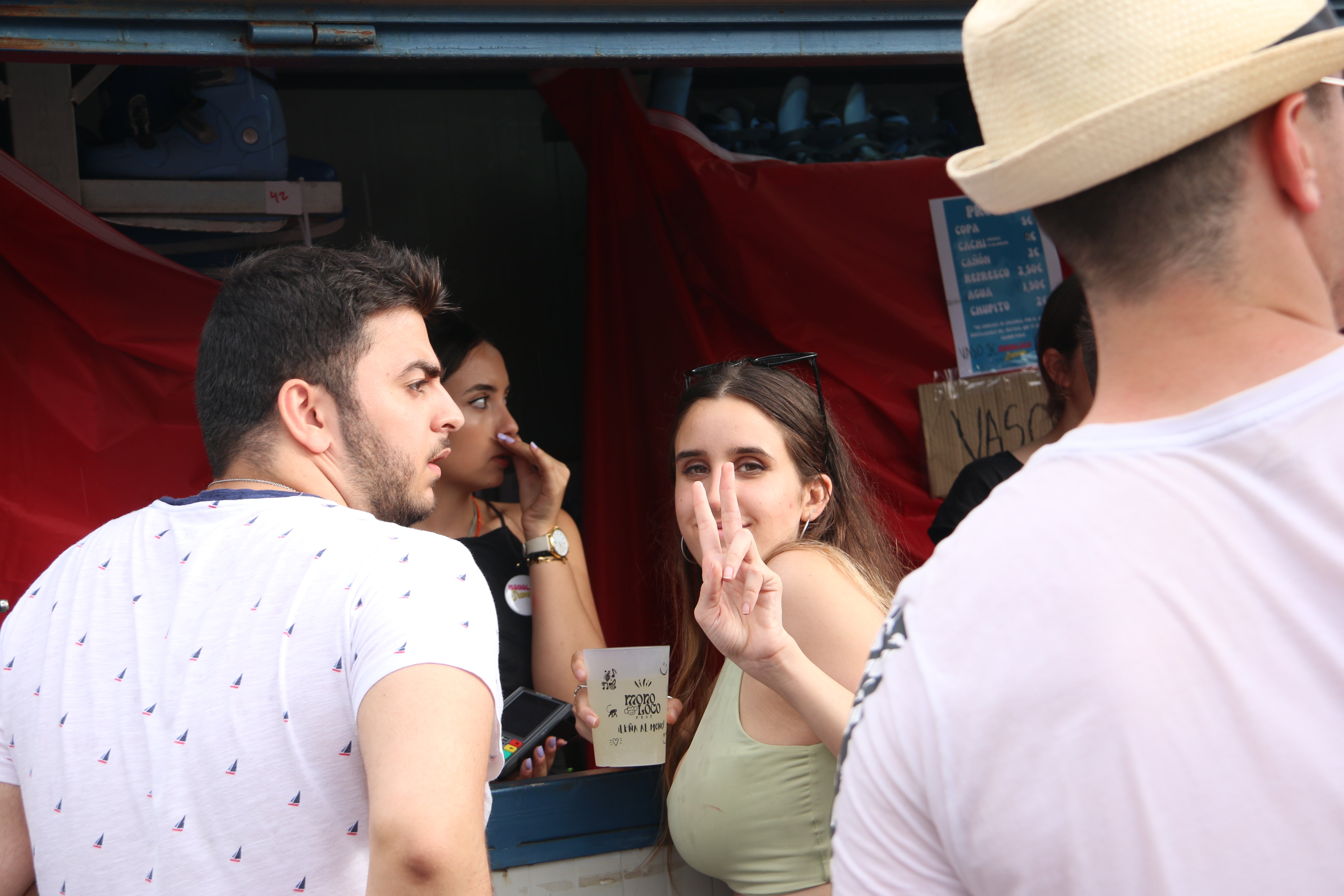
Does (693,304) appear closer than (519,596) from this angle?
No

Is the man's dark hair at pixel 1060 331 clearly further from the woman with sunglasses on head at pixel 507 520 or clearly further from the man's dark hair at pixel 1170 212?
the man's dark hair at pixel 1170 212

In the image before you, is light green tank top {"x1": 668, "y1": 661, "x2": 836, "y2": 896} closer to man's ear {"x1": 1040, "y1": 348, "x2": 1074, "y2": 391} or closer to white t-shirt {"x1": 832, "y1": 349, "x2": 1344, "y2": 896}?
white t-shirt {"x1": 832, "y1": 349, "x2": 1344, "y2": 896}

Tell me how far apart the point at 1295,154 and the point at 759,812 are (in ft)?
4.39

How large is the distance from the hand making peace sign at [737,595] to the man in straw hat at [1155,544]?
2.11 feet

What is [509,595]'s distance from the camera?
2809 millimetres

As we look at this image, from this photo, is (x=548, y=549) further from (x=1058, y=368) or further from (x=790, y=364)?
(x=1058, y=368)

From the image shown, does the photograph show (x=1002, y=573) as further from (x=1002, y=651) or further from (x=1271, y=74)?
(x=1271, y=74)

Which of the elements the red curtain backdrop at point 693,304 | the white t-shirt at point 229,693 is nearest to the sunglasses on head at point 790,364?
the red curtain backdrop at point 693,304

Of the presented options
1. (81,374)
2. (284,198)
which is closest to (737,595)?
(81,374)

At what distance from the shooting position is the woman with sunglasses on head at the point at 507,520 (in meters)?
2.72

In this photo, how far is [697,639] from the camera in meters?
2.39

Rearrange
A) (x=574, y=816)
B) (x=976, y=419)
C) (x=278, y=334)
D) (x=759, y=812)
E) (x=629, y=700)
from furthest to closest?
(x=976, y=419)
(x=574, y=816)
(x=629, y=700)
(x=759, y=812)
(x=278, y=334)

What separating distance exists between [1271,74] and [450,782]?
99 centimetres

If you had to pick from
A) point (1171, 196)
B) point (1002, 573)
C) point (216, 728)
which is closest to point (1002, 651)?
point (1002, 573)
